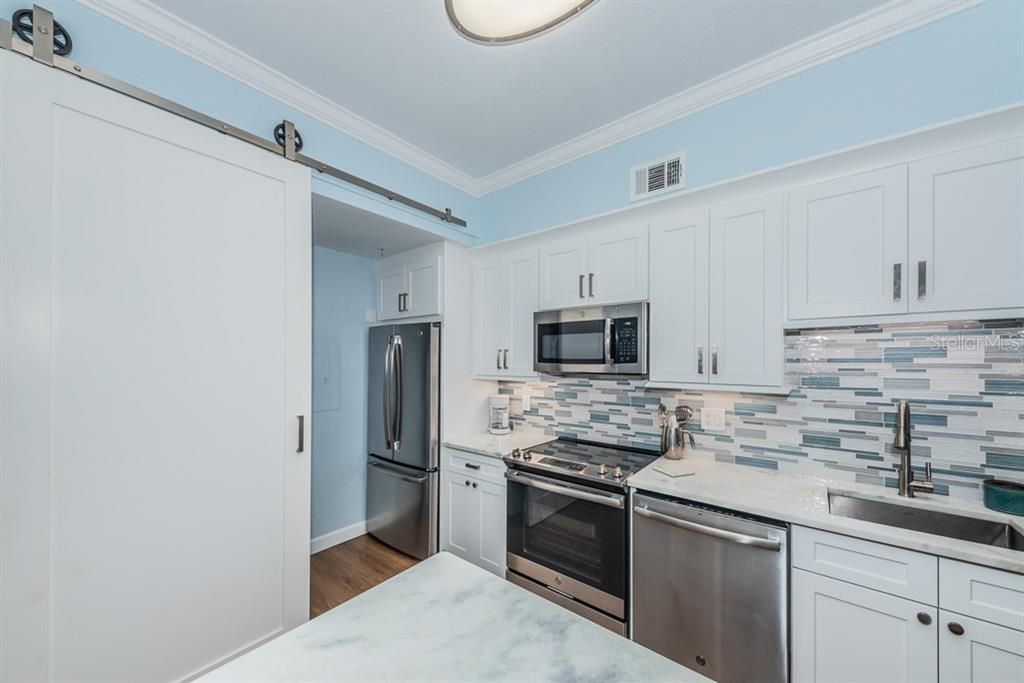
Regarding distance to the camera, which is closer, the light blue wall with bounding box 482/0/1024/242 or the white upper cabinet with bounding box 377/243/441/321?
the light blue wall with bounding box 482/0/1024/242

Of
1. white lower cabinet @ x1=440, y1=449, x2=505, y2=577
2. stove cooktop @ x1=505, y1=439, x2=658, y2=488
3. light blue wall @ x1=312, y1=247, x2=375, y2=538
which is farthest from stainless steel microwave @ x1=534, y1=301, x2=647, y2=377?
light blue wall @ x1=312, y1=247, x2=375, y2=538

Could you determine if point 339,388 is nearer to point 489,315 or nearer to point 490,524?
point 489,315

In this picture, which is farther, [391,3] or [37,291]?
[391,3]

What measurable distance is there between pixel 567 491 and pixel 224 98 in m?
2.49

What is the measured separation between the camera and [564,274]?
256cm

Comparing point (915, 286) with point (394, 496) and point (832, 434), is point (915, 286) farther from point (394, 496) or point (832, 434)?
point (394, 496)

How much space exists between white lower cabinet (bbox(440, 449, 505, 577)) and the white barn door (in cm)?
101

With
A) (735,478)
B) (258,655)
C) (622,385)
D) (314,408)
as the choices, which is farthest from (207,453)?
(735,478)

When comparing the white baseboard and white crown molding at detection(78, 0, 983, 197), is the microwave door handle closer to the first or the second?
white crown molding at detection(78, 0, 983, 197)

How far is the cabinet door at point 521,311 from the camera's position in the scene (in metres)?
2.74

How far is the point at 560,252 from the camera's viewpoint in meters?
2.59

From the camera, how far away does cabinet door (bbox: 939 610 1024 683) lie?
1.19 m

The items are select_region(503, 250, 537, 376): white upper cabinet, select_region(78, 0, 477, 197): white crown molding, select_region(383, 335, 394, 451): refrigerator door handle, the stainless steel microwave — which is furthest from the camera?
select_region(383, 335, 394, 451): refrigerator door handle

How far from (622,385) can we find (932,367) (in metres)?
1.42
